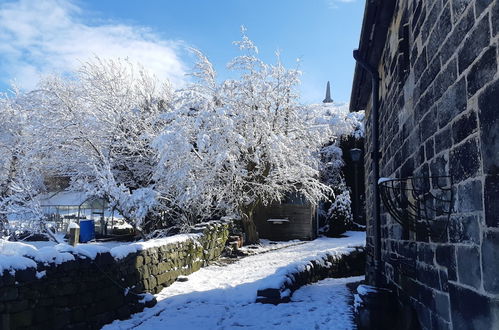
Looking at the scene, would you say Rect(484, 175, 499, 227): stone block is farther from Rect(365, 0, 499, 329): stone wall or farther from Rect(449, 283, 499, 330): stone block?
Rect(449, 283, 499, 330): stone block

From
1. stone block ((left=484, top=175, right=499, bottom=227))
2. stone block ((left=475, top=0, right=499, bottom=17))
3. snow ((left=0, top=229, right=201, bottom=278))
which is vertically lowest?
snow ((left=0, top=229, right=201, bottom=278))

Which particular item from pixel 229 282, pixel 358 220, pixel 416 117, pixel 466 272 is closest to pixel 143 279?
pixel 229 282

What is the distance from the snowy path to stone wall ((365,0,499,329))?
189 centimetres

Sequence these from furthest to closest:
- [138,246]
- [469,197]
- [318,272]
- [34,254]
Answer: [318,272] < [138,246] < [34,254] < [469,197]

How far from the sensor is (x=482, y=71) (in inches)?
82.9

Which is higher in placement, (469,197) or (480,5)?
(480,5)

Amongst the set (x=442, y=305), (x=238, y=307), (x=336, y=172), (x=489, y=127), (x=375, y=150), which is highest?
(x=336, y=172)

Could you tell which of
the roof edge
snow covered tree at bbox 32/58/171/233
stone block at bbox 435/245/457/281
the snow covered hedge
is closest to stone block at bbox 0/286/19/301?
stone block at bbox 435/245/457/281

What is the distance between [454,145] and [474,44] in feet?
2.09

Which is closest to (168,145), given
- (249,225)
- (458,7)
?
(249,225)

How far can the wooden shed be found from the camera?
17891 mm

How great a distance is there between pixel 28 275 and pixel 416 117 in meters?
4.13

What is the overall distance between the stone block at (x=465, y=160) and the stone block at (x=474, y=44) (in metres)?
0.43

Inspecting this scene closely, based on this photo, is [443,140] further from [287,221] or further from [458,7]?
[287,221]
